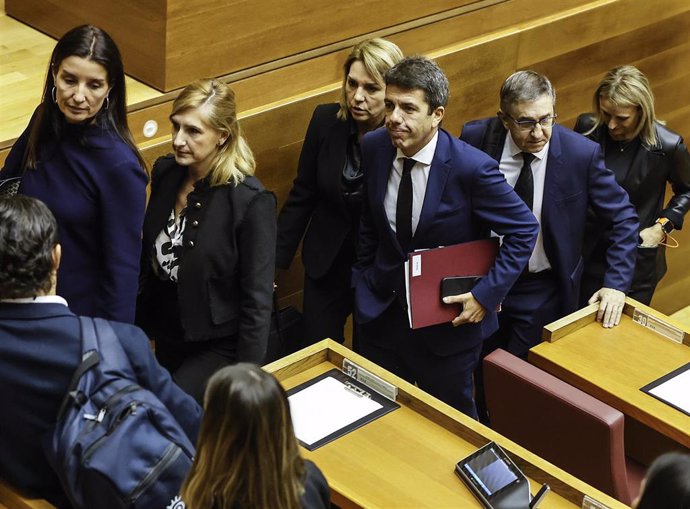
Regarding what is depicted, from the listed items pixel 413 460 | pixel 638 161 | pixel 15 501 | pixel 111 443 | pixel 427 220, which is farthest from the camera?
pixel 638 161

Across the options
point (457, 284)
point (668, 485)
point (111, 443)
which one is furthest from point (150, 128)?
point (668, 485)

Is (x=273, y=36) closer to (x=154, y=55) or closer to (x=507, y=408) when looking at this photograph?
(x=154, y=55)

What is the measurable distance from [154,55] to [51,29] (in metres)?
0.71

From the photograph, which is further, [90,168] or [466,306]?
Result: [466,306]

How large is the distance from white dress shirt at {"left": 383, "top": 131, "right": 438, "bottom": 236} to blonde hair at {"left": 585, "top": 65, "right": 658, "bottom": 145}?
104 cm

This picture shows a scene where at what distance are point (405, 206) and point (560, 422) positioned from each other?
86 cm

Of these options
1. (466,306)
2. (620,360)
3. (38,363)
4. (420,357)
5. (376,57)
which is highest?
(376,57)

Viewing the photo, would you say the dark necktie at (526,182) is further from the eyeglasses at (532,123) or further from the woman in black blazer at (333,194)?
the woman in black blazer at (333,194)

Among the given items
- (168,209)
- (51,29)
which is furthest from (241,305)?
(51,29)

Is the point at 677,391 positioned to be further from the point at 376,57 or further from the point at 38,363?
the point at 38,363

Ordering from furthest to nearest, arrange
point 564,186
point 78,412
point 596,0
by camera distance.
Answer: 1. point 596,0
2. point 564,186
3. point 78,412

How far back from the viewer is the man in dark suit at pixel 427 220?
3623 mm

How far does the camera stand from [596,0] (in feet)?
18.6

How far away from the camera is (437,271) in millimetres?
3715
